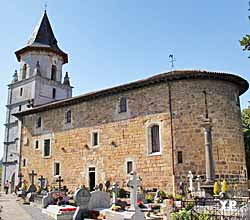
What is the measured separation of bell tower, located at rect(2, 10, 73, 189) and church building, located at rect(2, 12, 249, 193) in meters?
4.34

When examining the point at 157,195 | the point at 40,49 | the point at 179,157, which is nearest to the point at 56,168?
A: the point at 157,195

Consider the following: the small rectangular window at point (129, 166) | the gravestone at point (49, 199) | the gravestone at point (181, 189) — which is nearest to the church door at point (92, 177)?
the small rectangular window at point (129, 166)

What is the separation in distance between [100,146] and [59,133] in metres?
4.89

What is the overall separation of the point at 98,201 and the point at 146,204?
273 centimetres

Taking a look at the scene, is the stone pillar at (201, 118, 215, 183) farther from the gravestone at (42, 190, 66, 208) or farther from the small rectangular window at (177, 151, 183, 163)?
the gravestone at (42, 190, 66, 208)

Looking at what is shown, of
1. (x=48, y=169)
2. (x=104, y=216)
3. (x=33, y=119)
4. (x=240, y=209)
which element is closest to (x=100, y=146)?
(x=48, y=169)

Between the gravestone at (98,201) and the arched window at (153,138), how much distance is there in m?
6.75

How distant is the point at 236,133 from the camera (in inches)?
796

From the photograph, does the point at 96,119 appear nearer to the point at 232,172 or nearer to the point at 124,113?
the point at 124,113

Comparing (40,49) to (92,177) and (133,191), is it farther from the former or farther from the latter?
(133,191)

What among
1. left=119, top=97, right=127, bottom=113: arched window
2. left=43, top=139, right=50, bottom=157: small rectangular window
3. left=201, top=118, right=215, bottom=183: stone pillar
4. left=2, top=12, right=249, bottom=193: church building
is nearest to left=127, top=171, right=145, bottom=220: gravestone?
left=201, top=118, right=215, bottom=183: stone pillar

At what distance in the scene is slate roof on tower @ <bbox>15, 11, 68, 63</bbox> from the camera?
34250mm

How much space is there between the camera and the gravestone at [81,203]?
12.6 meters

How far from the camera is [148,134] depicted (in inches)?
816
